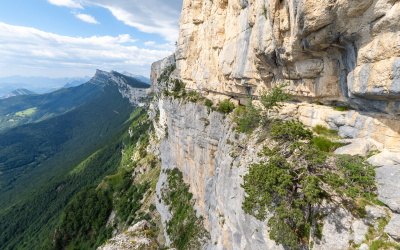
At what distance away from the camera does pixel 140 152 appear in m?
73.8

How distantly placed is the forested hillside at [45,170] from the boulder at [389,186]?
92.1 metres

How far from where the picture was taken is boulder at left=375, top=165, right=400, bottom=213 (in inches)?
398

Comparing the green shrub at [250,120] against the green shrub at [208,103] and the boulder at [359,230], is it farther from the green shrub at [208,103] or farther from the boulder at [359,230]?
the boulder at [359,230]

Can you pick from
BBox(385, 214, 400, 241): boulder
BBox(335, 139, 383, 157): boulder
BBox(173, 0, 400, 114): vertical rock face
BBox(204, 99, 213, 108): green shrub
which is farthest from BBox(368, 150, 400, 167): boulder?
BBox(204, 99, 213, 108): green shrub

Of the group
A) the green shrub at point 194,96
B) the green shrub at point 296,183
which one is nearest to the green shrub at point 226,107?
the green shrub at point 194,96

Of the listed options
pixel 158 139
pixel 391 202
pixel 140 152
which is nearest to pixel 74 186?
pixel 140 152

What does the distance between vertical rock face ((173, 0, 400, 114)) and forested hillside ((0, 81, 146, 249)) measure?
293 feet

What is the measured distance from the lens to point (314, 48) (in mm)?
14766

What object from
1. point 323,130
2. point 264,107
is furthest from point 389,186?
point 264,107

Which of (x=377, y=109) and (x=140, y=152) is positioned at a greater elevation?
(x=377, y=109)

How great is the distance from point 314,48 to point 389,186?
39.2 feet

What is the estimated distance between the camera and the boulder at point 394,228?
9.37 metres

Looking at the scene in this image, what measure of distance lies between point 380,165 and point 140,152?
74.7 meters

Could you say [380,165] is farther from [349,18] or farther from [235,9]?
[235,9]
